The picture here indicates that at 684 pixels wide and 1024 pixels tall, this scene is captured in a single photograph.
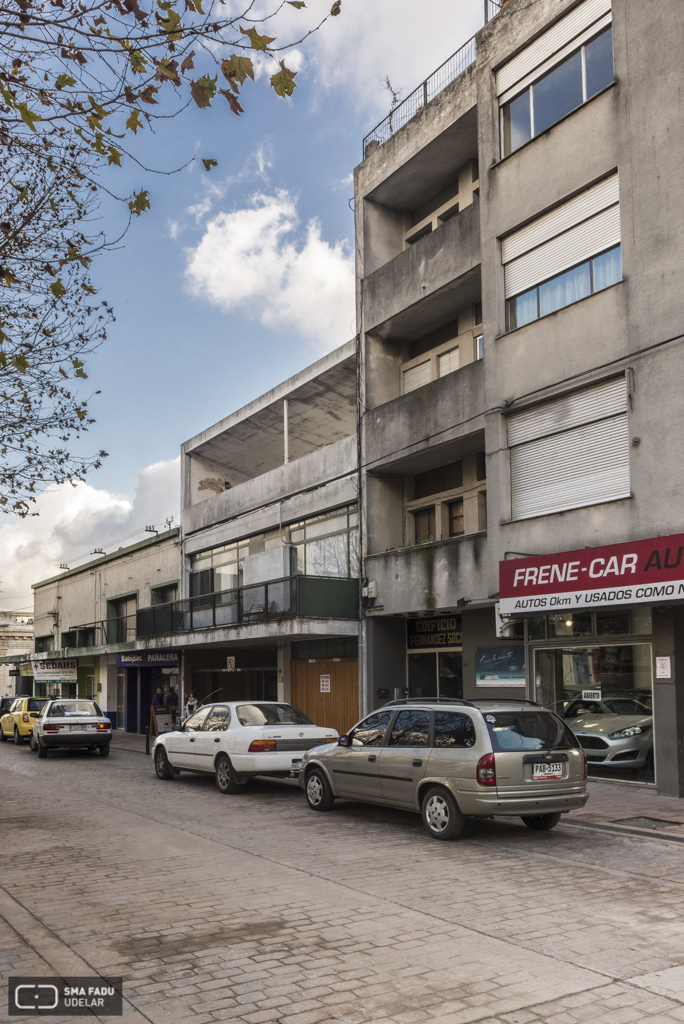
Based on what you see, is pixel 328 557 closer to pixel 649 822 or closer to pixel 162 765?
pixel 162 765

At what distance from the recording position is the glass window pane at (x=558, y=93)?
16.3 metres

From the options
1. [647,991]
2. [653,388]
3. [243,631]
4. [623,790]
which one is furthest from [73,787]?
[647,991]

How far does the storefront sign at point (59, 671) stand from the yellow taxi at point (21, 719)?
9554mm

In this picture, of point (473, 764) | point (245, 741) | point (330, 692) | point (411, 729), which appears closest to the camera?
point (473, 764)

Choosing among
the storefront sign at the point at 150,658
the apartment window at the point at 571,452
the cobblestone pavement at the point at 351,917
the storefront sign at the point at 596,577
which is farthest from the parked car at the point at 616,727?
the storefront sign at the point at 150,658

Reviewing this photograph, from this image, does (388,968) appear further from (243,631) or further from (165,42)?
(243,631)

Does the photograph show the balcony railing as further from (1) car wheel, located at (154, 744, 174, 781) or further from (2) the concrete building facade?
(1) car wheel, located at (154, 744, 174, 781)

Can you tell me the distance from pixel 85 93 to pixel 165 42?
0.84 meters

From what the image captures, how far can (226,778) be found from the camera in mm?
15031

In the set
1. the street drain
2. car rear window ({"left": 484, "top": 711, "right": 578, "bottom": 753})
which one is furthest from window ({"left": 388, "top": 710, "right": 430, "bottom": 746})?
the street drain

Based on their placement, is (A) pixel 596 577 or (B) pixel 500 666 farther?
(B) pixel 500 666

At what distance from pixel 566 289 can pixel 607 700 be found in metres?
7.24

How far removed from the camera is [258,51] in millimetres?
5840

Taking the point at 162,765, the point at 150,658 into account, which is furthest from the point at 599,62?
the point at 150,658
